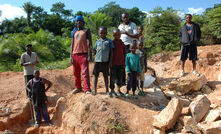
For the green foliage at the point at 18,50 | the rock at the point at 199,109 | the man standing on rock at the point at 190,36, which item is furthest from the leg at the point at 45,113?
the green foliage at the point at 18,50

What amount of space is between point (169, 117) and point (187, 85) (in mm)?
2343

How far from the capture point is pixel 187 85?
473 centimetres

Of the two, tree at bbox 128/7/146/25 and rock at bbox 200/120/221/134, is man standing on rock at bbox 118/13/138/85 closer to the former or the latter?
rock at bbox 200/120/221/134

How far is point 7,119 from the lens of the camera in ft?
13.7

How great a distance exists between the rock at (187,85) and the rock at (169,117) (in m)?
2.06

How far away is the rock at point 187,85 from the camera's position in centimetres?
475

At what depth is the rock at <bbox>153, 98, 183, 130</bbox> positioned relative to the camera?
8.76ft

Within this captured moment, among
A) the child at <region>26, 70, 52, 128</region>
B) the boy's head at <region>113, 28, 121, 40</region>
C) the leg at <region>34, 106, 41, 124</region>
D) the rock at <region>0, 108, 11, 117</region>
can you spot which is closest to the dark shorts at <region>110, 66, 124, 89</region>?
the boy's head at <region>113, 28, 121, 40</region>

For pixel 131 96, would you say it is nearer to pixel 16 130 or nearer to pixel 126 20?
pixel 126 20

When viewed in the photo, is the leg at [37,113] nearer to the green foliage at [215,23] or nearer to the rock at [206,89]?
the rock at [206,89]

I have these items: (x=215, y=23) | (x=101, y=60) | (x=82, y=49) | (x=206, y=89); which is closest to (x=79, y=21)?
(x=82, y=49)

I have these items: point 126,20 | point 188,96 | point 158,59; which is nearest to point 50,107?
point 126,20

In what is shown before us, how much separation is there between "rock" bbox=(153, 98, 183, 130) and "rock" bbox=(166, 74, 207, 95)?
2.06 m

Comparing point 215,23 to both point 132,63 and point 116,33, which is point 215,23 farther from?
point 116,33
